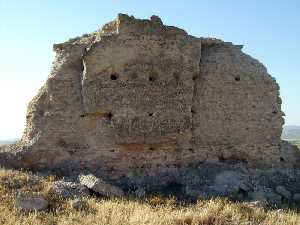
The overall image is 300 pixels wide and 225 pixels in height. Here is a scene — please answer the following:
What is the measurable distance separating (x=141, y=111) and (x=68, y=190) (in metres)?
3.03

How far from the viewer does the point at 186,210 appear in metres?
11.3

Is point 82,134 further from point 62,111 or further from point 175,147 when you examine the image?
point 175,147

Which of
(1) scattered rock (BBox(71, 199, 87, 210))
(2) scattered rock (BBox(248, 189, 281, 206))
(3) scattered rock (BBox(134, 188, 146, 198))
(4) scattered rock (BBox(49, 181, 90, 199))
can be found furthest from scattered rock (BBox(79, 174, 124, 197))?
(2) scattered rock (BBox(248, 189, 281, 206))

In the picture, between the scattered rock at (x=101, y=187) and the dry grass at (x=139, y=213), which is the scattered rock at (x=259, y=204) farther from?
the scattered rock at (x=101, y=187)

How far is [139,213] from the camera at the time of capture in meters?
10.6

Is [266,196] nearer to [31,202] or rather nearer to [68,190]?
[68,190]

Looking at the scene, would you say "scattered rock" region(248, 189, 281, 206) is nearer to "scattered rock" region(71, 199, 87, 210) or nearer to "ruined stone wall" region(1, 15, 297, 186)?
"ruined stone wall" region(1, 15, 297, 186)

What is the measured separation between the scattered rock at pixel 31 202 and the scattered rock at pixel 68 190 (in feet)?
1.78

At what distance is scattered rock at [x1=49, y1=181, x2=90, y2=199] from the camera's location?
11.8m

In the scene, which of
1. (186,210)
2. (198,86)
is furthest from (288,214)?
(198,86)

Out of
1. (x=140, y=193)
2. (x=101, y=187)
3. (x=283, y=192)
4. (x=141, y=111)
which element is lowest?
(x=140, y=193)

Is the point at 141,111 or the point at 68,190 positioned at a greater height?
the point at 141,111

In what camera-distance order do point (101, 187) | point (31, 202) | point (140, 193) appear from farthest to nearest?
point (140, 193)
point (101, 187)
point (31, 202)

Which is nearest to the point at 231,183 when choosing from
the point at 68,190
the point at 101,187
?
the point at 101,187
